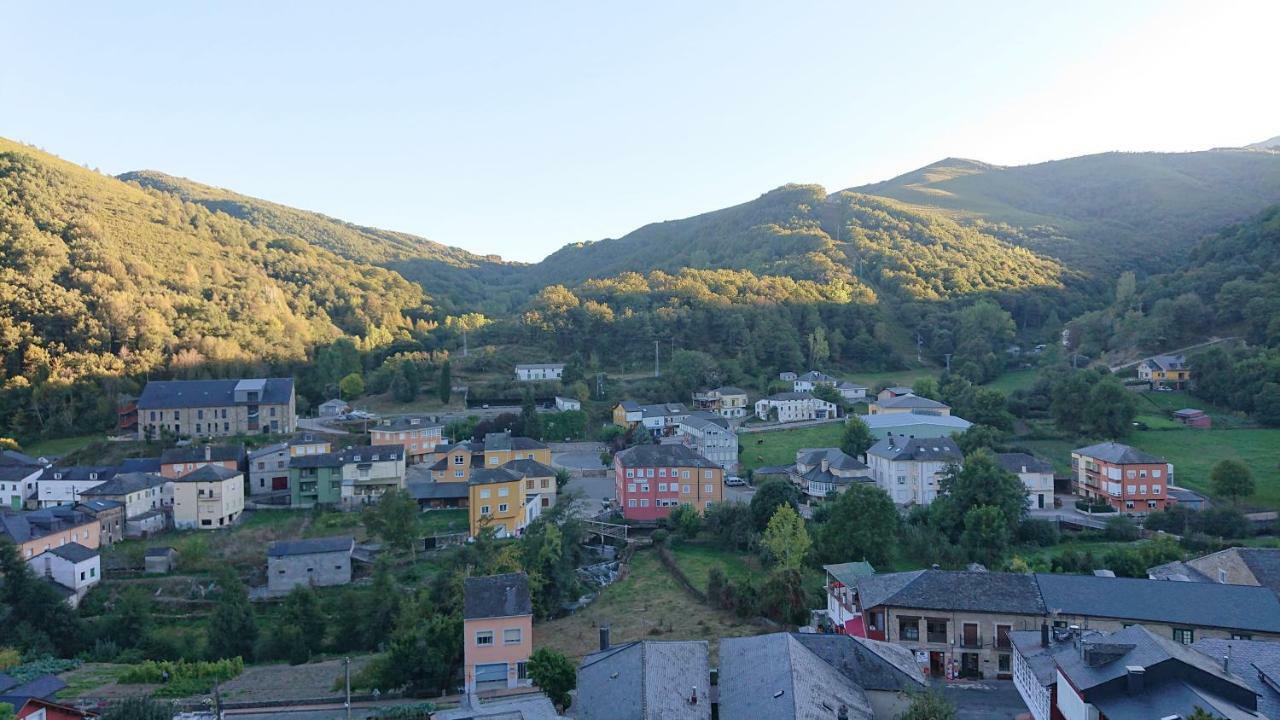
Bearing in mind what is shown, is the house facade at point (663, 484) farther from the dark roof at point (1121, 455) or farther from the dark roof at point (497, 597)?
the dark roof at point (1121, 455)

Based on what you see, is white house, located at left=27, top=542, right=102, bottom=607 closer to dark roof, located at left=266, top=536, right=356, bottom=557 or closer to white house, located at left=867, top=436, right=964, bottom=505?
dark roof, located at left=266, top=536, right=356, bottom=557

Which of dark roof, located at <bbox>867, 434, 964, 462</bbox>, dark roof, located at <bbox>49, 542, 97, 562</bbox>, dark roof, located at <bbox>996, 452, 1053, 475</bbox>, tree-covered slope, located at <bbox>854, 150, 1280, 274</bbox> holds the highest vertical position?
tree-covered slope, located at <bbox>854, 150, 1280, 274</bbox>

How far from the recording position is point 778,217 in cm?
12138

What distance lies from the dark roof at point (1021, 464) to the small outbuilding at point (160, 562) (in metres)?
31.7

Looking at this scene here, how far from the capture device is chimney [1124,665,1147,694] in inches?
452

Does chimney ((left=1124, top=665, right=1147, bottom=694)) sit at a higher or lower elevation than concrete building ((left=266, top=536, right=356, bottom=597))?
higher

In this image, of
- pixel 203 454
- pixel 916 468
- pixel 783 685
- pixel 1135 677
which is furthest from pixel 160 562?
pixel 916 468

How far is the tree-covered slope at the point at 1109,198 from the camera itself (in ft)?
322

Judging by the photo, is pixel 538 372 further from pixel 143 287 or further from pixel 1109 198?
pixel 1109 198

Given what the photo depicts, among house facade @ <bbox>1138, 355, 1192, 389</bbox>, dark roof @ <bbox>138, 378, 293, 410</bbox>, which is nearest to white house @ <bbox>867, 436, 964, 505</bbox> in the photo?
house facade @ <bbox>1138, 355, 1192, 389</bbox>

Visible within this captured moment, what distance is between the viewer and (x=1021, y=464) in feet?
111

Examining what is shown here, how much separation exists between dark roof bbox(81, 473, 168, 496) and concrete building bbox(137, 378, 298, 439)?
9.33 metres

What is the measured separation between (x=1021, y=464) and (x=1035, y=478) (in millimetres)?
759

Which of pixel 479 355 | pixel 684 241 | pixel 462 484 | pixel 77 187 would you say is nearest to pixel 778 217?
pixel 684 241
